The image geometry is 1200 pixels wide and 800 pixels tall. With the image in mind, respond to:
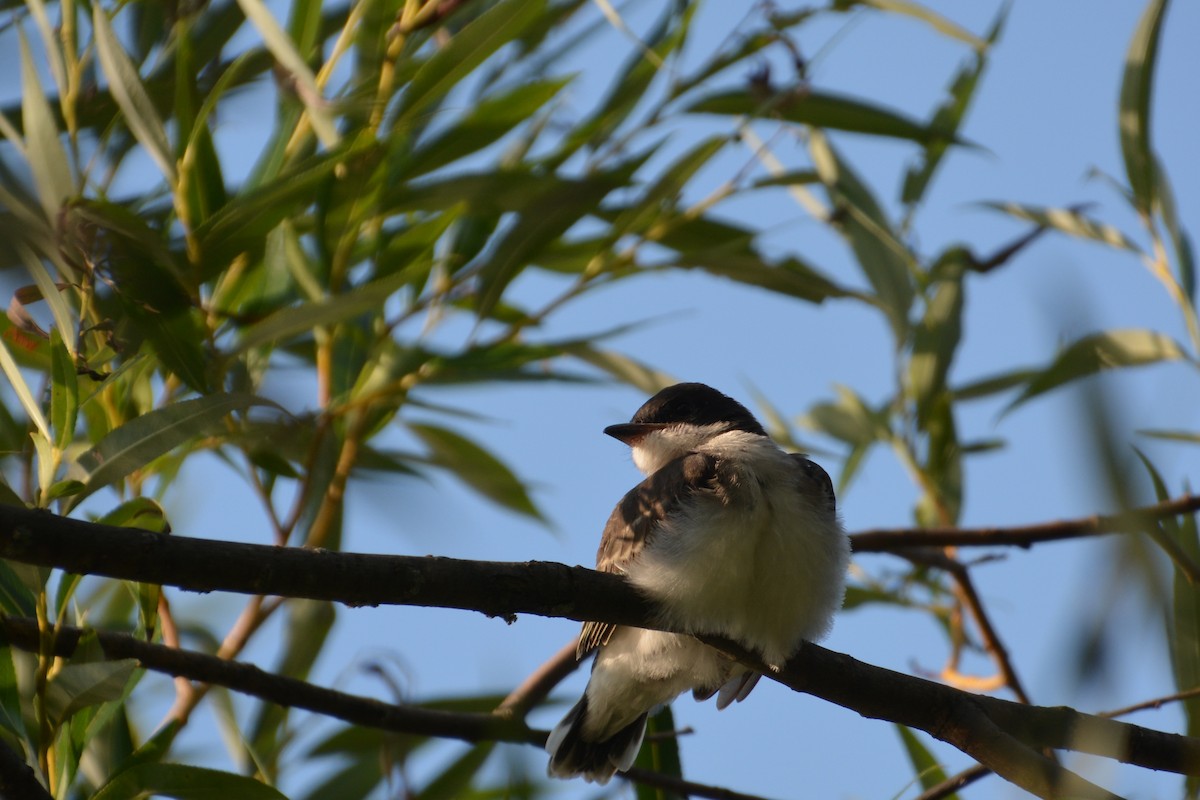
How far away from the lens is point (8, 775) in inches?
81.7

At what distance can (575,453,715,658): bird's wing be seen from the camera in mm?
3359

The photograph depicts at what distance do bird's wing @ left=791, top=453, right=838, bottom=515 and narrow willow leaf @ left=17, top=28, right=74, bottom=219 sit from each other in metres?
2.10

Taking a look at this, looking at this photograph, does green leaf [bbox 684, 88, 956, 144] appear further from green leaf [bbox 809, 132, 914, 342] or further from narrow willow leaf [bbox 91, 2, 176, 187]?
narrow willow leaf [bbox 91, 2, 176, 187]

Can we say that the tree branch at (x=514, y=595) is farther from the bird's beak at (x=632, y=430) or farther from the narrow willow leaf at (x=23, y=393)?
the bird's beak at (x=632, y=430)

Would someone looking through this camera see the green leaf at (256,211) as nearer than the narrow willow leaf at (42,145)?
No

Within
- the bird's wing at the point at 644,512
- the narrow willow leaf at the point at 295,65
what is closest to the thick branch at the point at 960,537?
the bird's wing at the point at 644,512

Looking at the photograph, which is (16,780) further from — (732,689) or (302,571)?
(732,689)

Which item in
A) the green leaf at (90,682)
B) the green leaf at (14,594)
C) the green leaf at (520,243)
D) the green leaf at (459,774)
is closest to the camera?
the green leaf at (90,682)

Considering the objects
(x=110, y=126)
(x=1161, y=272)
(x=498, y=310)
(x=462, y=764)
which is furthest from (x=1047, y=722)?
(x=110, y=126)

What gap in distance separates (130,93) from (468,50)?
76cm

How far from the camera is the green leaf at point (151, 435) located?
89.5 inches

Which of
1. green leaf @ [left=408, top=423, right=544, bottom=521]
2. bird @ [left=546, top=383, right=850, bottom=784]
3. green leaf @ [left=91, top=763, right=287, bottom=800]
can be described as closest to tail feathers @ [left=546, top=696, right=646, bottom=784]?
bird @ [left=546, top=383, right=850, bottom=784]

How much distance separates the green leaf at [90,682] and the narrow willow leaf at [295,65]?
105 centimetres

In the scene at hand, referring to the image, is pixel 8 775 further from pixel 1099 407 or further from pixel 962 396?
pixel 962 396
